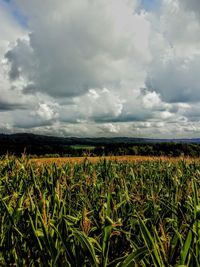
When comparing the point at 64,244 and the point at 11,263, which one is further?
the point at 11,263

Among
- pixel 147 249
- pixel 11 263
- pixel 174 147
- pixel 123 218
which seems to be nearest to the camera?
pixel 147 249

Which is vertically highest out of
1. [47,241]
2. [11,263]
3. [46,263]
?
[47,241]

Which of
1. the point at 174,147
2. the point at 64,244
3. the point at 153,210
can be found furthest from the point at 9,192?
the point at 174,147

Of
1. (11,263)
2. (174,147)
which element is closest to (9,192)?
(11,263)

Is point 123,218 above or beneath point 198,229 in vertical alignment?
beneath

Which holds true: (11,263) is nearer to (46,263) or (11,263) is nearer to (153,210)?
(46,263)

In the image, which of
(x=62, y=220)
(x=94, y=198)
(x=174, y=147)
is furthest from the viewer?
(x=174, y=147)

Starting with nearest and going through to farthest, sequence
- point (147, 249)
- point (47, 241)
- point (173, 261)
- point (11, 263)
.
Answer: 1. point (147, 249)
2. point (173, 261)
3. point (47, 241)
4. point (11, 263)

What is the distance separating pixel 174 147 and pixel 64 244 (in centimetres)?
6769

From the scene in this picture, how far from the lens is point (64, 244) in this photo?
9.92ft

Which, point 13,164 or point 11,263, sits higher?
point 13,164

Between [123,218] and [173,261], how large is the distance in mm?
1985

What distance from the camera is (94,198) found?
255 inches

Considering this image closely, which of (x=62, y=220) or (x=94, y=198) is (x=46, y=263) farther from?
(x=94, y=198)
